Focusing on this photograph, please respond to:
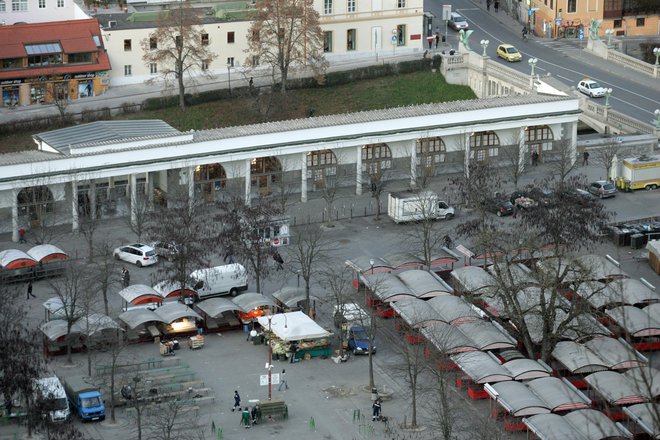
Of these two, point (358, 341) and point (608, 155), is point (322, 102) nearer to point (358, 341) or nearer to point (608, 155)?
point (608, 155)

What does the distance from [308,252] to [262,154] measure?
16018mm

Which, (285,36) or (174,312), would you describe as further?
(285,36)

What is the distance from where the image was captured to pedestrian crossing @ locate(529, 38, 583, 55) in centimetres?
14400

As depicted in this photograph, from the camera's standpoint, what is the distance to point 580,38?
484 feet

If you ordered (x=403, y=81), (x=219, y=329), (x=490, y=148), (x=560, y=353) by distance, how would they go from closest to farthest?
(x=560, y=353) → (x=219, y=329) → (x=490, y=148) → (x=403, y=81)

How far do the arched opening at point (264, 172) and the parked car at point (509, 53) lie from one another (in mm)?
30981

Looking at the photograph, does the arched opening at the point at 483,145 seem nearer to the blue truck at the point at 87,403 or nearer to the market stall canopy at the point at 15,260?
the market stall canopy at the point at 15,260

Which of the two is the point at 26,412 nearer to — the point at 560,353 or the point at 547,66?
the point at 560,353

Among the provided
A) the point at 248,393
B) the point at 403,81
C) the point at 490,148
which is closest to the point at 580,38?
the point at 403,81

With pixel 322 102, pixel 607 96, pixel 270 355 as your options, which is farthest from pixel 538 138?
pixel 270 355

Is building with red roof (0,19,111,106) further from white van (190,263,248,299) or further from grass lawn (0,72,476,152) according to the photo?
white van (190,263,248,299)

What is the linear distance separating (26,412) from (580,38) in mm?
78676

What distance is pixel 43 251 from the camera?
331 ft

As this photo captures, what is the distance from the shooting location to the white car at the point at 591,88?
131m
